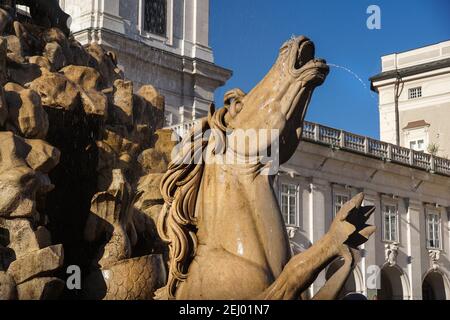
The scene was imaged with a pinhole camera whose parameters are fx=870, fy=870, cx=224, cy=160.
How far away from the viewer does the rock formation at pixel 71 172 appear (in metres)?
8.38

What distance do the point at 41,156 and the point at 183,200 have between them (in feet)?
10.2

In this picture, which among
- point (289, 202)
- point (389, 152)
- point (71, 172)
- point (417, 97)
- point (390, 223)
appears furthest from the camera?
point (417, 97)

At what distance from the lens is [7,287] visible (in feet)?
26.2

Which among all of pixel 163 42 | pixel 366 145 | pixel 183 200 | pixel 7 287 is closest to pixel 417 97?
pixel 366 145

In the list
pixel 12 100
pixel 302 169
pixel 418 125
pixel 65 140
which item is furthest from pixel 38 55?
pixel 418 125

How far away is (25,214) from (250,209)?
3.16 metres

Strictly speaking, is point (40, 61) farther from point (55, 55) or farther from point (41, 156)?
point (41, 156)

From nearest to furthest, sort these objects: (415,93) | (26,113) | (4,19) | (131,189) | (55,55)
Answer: (26,113) → (131,189) → (4,19) → (55,55) → (415,93)

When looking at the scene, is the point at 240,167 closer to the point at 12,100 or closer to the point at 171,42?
the point at 12,100

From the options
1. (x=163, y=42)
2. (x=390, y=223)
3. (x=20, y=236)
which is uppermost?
(x=163, y=42)

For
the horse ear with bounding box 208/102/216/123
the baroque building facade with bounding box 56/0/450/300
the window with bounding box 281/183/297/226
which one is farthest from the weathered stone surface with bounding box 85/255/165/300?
the window with bounding box 281/183/297/226

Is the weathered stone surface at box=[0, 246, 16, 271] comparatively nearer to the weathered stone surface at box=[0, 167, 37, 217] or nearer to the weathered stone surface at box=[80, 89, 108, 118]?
the weathered stone surface at box=[0, 167, 37, 217]

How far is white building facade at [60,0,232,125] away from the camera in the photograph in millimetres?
43375

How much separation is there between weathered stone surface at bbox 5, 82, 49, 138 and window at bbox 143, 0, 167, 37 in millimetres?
37897
